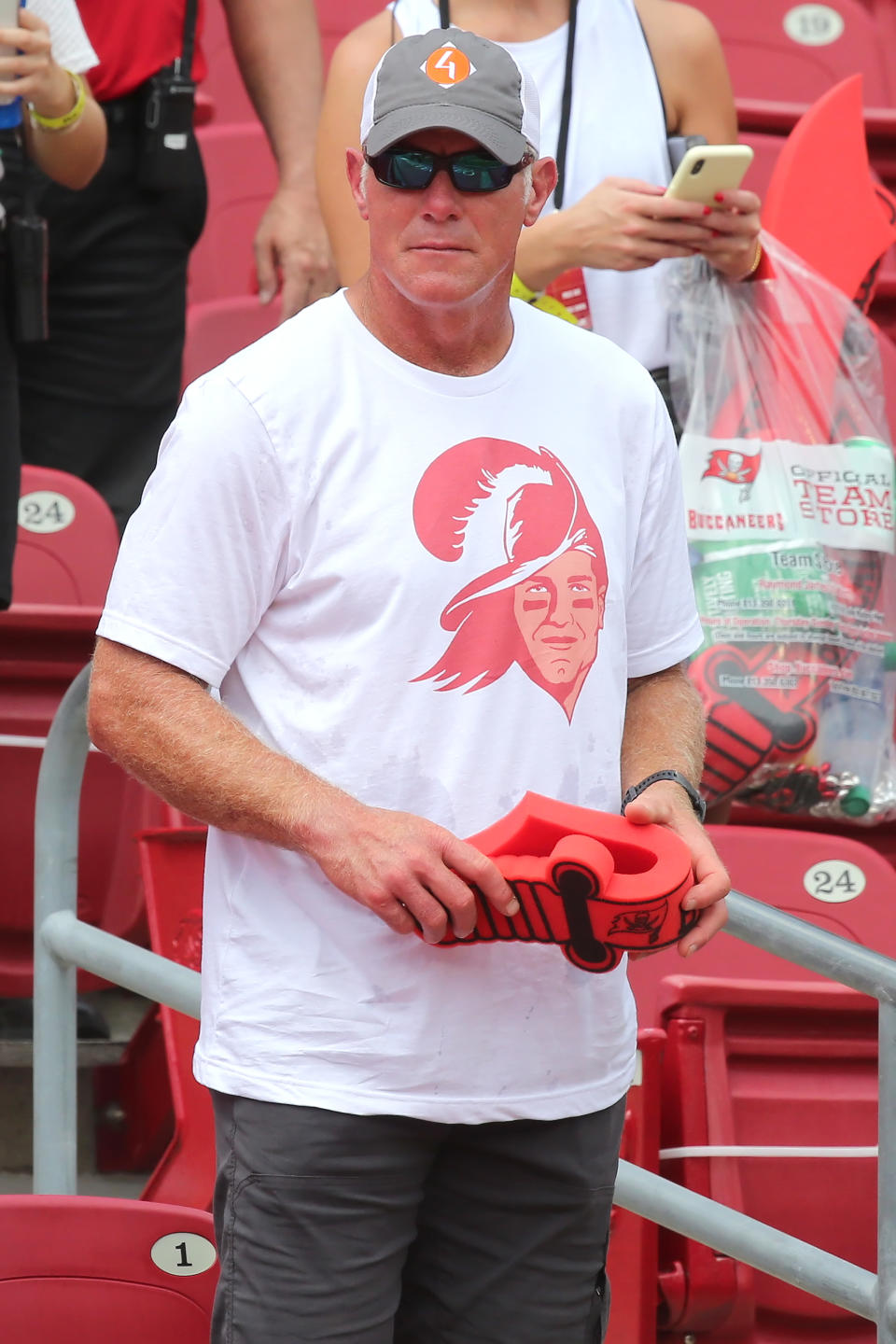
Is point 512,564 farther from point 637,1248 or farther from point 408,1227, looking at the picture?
point 637,1248

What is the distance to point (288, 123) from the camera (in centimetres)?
278

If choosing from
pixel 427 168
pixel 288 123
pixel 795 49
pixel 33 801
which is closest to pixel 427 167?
pixel 427 168

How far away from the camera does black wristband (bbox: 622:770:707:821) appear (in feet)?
4.49

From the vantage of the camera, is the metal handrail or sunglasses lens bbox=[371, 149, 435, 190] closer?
sunglasses lens bbox=[371, 149, 435, 190]

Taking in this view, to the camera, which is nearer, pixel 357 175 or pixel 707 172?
pixel 357 175

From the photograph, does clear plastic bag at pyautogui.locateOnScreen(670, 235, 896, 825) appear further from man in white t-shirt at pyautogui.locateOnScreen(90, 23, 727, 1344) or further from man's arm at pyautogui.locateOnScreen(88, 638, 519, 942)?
man's arm at pyautogui.locateOnScreen(88, 638, 519, 942)

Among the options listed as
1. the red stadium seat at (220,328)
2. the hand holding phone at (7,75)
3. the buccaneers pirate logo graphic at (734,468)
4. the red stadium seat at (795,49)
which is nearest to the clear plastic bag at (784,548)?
the buccaneers pirate logo graphic at (734,468)

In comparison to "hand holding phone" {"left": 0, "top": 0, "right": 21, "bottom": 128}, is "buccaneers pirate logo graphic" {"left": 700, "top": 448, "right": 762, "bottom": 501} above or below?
below

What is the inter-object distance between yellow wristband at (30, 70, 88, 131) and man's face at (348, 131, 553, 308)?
98 cm

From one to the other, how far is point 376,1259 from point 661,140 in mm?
1465

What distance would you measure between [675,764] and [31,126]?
1326 millimetres

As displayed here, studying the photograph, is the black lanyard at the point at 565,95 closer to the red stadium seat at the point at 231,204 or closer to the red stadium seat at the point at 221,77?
the red stadium seat at the point at 231,204

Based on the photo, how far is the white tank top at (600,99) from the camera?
2.15 m

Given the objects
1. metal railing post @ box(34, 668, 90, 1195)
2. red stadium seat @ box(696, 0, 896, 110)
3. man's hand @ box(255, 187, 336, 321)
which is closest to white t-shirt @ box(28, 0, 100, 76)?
man's hand @ box(255, 187, 336, 321)
